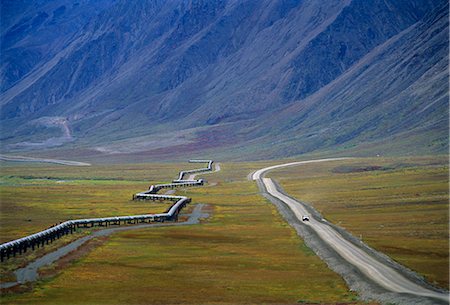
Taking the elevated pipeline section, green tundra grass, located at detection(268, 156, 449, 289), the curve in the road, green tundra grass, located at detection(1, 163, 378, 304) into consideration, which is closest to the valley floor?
green tundra grass, located at detection(1, 163, 378, 304)

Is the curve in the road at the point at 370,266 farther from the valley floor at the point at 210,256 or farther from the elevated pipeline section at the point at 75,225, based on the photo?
the elevated pipeline section at the point at 75,225

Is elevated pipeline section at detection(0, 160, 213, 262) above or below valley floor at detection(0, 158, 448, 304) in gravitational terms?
above

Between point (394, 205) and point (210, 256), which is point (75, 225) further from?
point (394, 205)

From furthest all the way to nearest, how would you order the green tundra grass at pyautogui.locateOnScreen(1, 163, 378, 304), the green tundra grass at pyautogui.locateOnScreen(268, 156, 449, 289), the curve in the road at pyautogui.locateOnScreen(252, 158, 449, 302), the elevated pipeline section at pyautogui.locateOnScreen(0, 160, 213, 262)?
the elevated pipeline section at pyautogui.locateOnScreen(0, 160, 213, 262) < the green tundra grass at pyautogui.locateOnScreen(268, 156, 449, 289) < the green tundra grass at pyautogui.locateOnScreen(1, 163, 378, 304) < the curve in the road at pyautogui.locateOnScreen(252, 158, 449, 302)

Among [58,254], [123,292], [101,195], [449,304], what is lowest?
[449,304]

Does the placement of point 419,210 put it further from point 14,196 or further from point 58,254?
point 14,196

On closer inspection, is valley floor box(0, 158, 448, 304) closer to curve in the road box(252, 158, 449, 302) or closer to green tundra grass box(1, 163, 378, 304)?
green tundra grass box(1, 163, 378, 304)

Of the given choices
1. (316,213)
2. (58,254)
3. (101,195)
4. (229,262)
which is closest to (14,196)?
(101,195)

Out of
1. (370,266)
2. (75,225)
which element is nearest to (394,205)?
(75,225)
